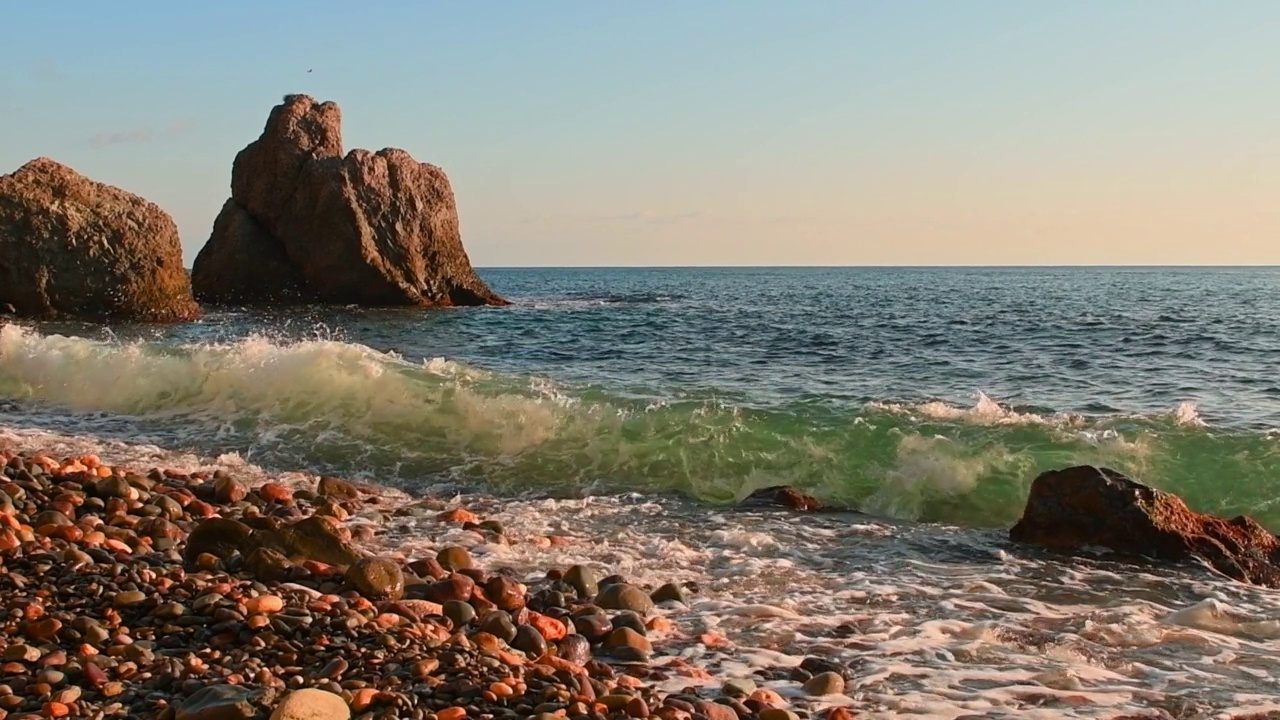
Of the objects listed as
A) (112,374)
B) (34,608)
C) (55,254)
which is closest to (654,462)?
(34,608)

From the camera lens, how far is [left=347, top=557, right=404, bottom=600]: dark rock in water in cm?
562

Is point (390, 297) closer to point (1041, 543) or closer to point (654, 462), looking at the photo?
point (654, 462)

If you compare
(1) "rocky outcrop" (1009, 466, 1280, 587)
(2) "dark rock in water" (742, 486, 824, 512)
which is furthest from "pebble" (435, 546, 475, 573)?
(1) "rocky outcrop" (1009, 466, 1280, 587)

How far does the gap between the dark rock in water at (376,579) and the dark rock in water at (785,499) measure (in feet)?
12.5

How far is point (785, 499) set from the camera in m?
8.88

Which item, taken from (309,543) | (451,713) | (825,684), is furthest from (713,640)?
(309,543)

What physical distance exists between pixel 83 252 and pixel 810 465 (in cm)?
2285

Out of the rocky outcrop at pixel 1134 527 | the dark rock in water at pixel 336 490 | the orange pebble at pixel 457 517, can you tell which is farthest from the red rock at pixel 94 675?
the rocky outcrop at pixel 1134 527

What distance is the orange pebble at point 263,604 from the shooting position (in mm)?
4977

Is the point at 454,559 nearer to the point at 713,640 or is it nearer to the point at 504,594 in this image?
the point at 504,594

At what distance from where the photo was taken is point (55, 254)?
85.7 feet

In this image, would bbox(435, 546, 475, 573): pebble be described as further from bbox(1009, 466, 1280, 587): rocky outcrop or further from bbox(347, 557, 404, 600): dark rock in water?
bbox(1009, 466, 1280, 587): rocky outcrop

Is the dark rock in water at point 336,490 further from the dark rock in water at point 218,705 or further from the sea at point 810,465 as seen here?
the dark rock in water at point 218,705

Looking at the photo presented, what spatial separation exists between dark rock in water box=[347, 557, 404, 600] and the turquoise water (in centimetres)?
391
